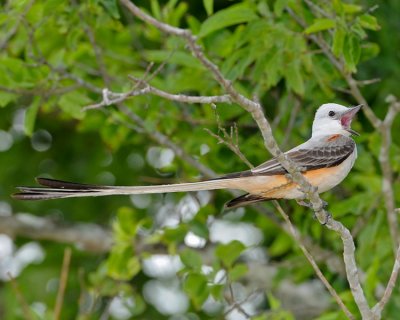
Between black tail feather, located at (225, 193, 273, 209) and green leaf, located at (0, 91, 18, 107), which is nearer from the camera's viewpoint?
black tail feather, located at (225, 193, 273, 209)

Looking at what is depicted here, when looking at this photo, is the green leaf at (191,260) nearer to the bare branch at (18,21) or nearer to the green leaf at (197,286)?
the green leaf at (197,286)

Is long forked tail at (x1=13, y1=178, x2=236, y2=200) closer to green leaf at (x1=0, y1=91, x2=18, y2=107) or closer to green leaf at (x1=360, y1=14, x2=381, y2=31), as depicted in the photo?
green leaf at (x1=360, y1=14, x2=381, y2=31)

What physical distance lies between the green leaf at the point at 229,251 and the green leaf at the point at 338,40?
163 centimetres

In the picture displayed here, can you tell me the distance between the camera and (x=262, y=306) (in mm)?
9438

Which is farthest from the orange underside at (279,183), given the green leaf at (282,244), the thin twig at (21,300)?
the green leaf at (282,244)

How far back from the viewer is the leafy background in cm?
662

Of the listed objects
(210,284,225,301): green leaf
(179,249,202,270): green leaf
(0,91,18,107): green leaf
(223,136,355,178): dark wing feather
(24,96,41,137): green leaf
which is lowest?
(210,284,225,301): green leaf

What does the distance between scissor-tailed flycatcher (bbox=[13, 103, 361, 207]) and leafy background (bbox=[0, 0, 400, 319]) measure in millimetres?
504

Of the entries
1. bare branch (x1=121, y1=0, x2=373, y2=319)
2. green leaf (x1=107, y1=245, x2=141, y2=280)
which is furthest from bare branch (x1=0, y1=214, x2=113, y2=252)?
bare branch (x1=121, y1=0, x2=373, y2=319)

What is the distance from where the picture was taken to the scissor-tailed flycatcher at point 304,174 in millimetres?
4797

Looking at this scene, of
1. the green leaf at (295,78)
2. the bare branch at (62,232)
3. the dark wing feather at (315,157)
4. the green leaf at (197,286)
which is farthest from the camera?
the bare branch at (62,232)

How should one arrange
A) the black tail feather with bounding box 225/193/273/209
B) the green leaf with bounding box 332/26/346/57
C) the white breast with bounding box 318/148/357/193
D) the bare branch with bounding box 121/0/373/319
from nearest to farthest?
the bare branch with bounding box 121/0/373/319
the white breast with bounding box 318/148/357/193
the black tail feather with bounding box 225/193/273/209
the green leaf with bounding box 332/26/346/57

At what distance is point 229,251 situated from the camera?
22.4 ft

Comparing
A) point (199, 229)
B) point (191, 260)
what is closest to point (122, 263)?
point (199, 229)
